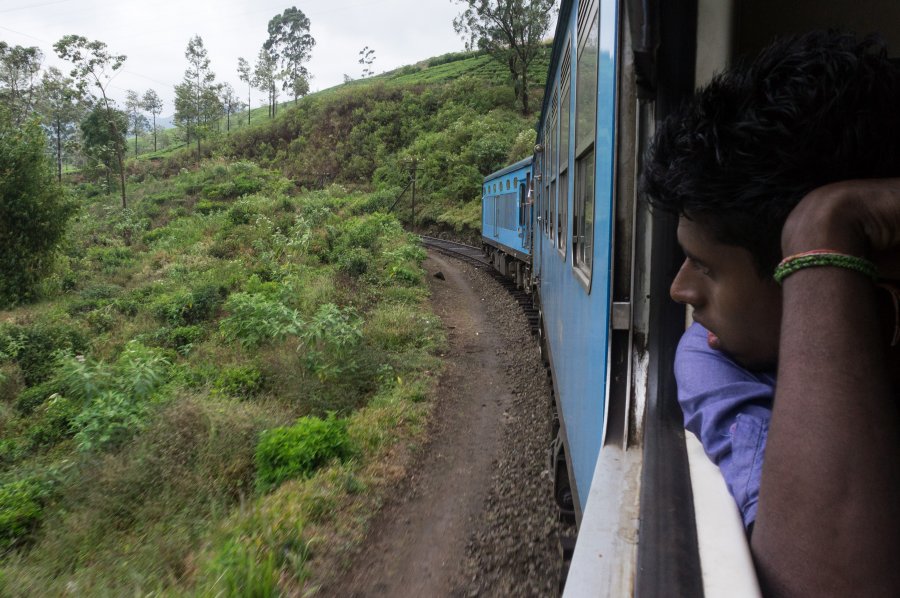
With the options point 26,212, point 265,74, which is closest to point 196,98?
point 265,74

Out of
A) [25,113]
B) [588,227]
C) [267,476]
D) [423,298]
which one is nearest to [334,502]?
[267,476]

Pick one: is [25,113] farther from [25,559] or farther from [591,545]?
[591,545]

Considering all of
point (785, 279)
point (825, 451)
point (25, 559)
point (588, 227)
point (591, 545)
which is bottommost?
point (25, 559)

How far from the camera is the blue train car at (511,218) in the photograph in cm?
1216

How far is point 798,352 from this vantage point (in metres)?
0.82

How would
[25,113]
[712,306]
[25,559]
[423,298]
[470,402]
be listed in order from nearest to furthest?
[712,306] → [25,559] → [470,402] → [423,298] → [25,113]

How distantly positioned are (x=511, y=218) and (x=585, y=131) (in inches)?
466

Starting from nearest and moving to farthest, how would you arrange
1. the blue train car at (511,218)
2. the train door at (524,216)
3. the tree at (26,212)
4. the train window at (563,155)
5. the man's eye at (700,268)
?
1. the man's eye at (700,268)
2. the train window at (563,155)
3. the train door at (524,216)
4. the blue train car at (511,218)
5. the tree at (26,212)

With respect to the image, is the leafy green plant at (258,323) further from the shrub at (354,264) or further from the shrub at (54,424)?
the shrub at (354,264)

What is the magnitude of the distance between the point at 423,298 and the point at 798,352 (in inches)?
511

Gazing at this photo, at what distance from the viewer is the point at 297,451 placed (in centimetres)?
573

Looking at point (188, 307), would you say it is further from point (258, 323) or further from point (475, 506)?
point (475, 506)

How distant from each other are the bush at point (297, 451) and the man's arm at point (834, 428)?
5.23 meters

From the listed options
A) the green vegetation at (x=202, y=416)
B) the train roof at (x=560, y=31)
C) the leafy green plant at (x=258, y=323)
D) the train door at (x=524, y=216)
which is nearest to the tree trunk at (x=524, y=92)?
the green vegetation at (x=202, y=416)
